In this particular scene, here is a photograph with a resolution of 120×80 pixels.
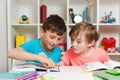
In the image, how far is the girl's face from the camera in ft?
4.42

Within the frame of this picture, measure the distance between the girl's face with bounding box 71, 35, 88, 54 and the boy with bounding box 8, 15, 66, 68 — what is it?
0.33 feet

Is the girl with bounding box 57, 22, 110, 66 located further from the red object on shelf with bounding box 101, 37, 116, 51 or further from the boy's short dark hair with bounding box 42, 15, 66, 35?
the red object on shelf with bounding box 101, 37, 116, 51

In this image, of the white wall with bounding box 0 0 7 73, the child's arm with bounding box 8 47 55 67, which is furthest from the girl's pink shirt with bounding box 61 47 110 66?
the white wall with bounding box 0 0 7 73

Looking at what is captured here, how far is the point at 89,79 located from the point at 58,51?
668 millimetres

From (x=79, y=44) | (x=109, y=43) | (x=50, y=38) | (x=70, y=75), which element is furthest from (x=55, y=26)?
(x=109, y=43)

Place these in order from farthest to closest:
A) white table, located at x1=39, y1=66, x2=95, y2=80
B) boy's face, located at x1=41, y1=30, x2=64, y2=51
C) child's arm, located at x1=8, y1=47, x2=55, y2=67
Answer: boy's face, located at x1=41, y1=30, x2=64, y2=51 → child's arm, located at x1=8, y1=47, x2=55, y2=67 → white table, located at x1=39, y1=66, x2=95, y2=80

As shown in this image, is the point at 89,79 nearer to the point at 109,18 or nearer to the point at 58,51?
the point at 58,51

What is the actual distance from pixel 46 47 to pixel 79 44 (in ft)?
0.85

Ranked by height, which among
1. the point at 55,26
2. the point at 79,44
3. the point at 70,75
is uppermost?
the point at 55,26

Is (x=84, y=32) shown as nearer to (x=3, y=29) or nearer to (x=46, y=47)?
(x=46, y=47)

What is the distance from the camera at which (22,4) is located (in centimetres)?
256

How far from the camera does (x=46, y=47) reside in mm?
1487

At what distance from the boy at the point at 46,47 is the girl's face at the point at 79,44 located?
10 centimetres

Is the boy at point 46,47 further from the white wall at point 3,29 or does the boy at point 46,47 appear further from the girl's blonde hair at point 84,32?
the white wall at point 3,29
